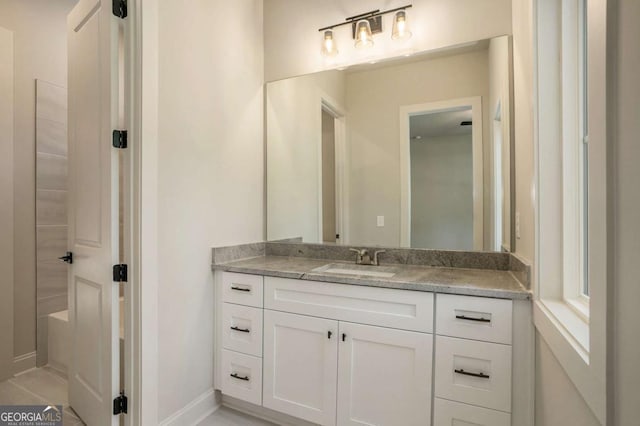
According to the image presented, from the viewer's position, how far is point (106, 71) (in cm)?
158

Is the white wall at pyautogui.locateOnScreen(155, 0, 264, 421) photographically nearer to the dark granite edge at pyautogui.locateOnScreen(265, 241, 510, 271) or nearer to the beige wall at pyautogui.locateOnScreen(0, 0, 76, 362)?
→ the dark granite edge at pyautogui.locateOnScreen(265, 241, 510, 271)

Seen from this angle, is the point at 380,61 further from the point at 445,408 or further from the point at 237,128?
the point at 445,408

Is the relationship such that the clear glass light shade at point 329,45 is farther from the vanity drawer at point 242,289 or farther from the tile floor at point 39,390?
the tile floor at point 39,390

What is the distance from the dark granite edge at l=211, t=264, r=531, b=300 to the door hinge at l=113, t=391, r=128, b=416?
81 centimetres

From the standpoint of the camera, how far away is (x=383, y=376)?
1519mm

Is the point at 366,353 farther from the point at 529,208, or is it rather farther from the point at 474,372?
the point at 529,208

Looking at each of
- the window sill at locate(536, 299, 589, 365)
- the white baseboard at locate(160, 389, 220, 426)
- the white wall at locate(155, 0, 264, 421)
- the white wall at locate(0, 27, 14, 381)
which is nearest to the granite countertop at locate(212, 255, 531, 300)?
the window sill at locate(536, 299, 589, 365)

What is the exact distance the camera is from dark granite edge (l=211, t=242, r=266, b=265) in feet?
6.57

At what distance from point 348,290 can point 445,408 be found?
0.66 metres

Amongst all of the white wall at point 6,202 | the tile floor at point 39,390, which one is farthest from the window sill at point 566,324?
the white wall at point 6,202

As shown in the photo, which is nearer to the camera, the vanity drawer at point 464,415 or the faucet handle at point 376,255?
the vanity drawer at point 464,415

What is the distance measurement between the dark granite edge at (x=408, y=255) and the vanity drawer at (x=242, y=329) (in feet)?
1.99

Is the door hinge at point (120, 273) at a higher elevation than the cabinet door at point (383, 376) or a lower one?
higher

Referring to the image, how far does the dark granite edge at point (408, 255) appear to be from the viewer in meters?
1.80
